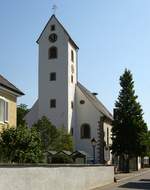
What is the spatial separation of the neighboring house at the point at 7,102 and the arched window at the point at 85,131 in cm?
4044

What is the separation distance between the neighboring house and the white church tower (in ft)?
122

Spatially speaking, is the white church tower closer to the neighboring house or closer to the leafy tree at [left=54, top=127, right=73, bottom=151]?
the leafy tree at [left=54, top=127, right=73, bottom=151]

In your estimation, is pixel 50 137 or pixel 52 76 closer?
pixel 50 137

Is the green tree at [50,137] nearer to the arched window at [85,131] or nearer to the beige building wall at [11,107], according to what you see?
the arched window at [85,131]

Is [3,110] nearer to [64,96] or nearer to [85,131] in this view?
[64,96]

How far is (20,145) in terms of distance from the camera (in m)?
28.2

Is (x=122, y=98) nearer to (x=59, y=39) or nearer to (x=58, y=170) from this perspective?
(x=59, y=39)

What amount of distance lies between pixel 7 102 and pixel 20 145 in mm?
3986

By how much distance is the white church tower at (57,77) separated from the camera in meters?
69.9

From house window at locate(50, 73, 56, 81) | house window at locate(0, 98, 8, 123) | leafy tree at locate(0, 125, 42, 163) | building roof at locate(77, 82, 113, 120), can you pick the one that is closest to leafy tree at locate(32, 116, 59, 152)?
house window at locate(50, 73, 56, 81)

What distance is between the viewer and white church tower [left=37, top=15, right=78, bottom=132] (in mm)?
69938

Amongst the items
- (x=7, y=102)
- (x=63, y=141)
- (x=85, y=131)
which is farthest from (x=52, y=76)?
(x=7, y=102)

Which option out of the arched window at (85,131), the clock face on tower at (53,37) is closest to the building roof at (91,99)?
the arched window at (85,131)

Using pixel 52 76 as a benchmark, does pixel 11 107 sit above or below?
below
